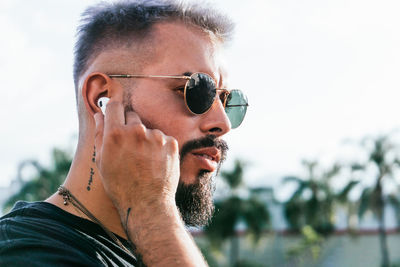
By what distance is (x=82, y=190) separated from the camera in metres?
2.21

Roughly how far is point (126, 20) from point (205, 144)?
0.73 m

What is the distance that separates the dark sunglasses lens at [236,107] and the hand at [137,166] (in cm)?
84

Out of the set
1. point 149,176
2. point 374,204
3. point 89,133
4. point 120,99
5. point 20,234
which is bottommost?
point 374,204

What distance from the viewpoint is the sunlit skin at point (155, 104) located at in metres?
2.20

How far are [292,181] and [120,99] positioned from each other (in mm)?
37544

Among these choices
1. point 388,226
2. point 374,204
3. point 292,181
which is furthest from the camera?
point 388,226

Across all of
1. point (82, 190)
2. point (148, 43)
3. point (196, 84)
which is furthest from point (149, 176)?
point (148, 43)

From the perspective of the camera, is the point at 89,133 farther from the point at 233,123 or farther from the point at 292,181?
the point at 292,181

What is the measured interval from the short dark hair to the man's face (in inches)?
2.8

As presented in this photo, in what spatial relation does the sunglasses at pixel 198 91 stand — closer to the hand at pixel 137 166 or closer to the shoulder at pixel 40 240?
the hand at pixel 137 166

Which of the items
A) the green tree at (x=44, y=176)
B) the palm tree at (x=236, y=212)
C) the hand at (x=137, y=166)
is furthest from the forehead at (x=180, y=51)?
the palm tree at (x=236, y=212)

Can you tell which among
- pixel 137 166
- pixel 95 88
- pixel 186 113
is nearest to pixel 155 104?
pixel 186 113

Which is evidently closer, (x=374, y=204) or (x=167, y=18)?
(x=167, y=18)

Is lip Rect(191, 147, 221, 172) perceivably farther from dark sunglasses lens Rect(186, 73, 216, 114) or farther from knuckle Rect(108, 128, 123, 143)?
knuckle Rect(108, 128, 123, 143)
